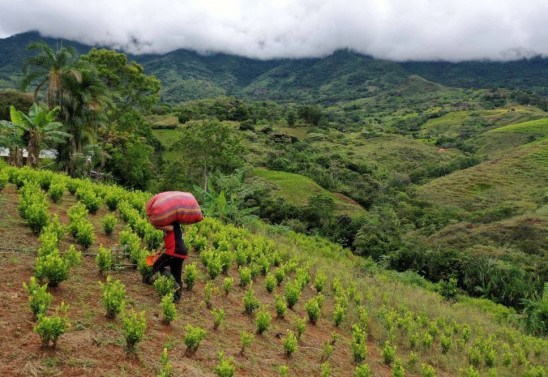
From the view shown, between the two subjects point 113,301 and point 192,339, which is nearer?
point 192,339

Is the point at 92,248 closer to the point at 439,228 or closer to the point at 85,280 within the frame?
the point at 85,280

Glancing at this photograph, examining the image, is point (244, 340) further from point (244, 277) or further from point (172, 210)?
point (244, 277)

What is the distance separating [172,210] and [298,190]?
36972 mm

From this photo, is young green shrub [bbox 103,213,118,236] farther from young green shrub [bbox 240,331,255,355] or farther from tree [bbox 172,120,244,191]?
tree [bbox 172,120,244,191]

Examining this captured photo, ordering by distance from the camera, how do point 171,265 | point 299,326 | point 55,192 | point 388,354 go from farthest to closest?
1. point 55,192
2. point 388,354
3. point 299,326
4. point 171,265

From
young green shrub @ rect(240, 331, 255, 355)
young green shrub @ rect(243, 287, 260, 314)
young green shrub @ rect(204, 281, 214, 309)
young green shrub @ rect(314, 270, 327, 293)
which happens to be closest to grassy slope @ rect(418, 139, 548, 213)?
young green shrub @ rect(314, 270, 327, 293)

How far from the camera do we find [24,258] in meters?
7.05

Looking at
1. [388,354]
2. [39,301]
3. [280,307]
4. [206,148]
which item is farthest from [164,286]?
[206,148]

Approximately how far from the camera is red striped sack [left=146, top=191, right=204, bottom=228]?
6.78 metres

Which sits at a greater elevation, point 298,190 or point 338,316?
point 338,316

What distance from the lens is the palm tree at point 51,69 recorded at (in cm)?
2459

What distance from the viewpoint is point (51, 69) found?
981 inches

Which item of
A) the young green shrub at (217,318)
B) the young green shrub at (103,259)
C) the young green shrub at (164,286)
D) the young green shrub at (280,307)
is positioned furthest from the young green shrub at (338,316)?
the young green shrub at (103,259)

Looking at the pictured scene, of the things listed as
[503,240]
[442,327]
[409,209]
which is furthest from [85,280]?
[409,209]
